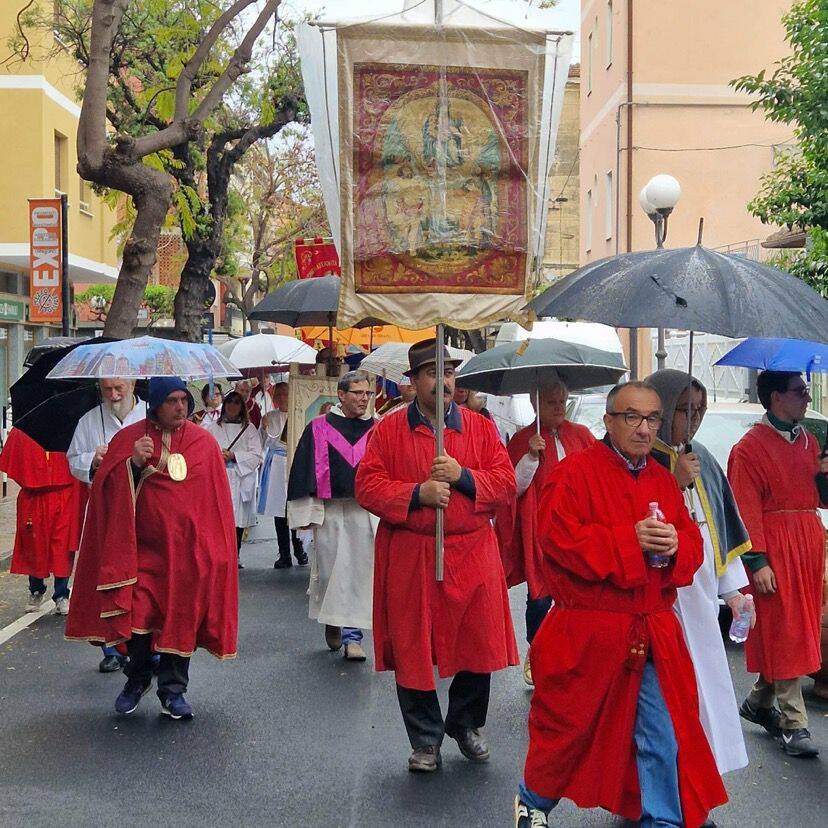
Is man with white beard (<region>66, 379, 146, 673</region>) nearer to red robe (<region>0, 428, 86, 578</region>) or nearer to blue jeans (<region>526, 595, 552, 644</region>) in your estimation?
red robe (<region>0, 428, 86, 578</region>)

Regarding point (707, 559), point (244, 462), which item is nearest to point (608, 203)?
point (244, 462)

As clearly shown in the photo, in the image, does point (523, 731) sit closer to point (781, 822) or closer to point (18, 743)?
point (781, 822)

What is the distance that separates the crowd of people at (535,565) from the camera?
4711mm

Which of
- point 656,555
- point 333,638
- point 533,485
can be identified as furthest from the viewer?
point 333,638

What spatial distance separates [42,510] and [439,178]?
542 cm

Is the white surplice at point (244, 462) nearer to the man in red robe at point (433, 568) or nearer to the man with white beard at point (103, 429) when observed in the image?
the man with white beard at point (103, 429)

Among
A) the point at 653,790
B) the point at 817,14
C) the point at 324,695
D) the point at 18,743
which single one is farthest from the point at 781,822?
the point at 817,14

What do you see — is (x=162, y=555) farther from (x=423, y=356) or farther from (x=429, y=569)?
(x=423, y=356)

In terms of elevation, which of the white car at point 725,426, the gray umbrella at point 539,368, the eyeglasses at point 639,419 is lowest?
the white car at point 725,426

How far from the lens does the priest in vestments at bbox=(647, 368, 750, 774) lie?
5.15 metres

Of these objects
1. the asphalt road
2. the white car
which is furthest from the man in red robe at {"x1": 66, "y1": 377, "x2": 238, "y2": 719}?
the white car

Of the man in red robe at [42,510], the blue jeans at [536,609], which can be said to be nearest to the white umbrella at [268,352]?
the man in red robe at [42,510]

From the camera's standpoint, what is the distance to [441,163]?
5.97m

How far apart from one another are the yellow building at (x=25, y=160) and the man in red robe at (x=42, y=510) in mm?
17899
